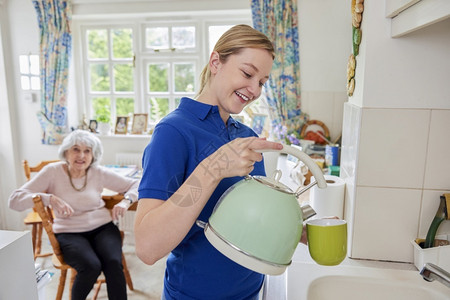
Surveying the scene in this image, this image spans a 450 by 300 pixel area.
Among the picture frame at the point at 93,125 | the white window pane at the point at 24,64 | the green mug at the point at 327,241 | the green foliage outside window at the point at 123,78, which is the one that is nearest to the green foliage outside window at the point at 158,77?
the green foliage outside window at the point at 123,78

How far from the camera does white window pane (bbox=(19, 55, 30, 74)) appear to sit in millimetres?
3255

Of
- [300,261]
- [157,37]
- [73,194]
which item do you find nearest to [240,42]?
[300,261]

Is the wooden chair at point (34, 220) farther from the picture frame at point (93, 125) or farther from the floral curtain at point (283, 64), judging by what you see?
the floral curtain at point (283, 64)

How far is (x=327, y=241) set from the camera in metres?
0.73

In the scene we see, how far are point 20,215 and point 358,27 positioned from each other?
3525mm

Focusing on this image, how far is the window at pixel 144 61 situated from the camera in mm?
3227

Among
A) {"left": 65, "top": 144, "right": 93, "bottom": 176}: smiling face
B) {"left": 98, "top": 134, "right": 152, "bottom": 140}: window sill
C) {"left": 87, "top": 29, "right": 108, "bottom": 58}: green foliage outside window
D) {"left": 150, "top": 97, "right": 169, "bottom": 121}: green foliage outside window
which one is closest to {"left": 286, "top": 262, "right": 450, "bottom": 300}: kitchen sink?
{"left": 65, "top": 144, "right": 93, "bottom": 176}: smiling face

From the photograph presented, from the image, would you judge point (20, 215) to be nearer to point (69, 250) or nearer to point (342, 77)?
point (69, 250)

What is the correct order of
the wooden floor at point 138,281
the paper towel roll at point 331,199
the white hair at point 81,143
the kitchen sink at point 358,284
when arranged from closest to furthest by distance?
the kitchen sink at point 358,284 → the paper towel roll at point 331,199 → the white hair at point 81,143 → the wooden floor at point 138,281

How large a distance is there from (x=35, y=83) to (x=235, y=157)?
3.37 meters

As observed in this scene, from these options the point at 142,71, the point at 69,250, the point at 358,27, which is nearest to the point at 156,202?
the point at 358,27

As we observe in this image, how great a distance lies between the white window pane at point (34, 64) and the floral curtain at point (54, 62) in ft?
0.40

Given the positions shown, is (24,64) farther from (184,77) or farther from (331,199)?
(331,199)

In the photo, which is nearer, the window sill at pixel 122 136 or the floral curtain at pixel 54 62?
the floral curtain at pixel 54 62
